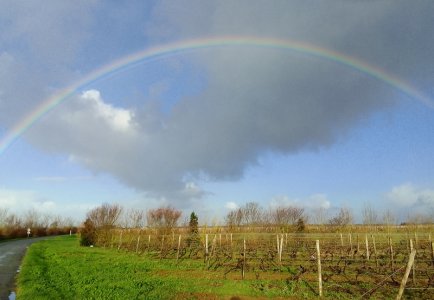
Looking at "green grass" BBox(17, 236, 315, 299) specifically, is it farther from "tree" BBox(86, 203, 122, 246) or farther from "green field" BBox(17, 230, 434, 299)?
"tree" BBox(86, 203, 122, 246)

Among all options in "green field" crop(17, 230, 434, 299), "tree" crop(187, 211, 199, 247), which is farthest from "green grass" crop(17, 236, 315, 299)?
"tree" crop(187, 211, 199, 247)

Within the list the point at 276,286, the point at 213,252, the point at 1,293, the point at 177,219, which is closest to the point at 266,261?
the point at 213,252

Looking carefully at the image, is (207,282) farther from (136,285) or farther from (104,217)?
(104,217)

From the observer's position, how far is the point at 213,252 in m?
26.4

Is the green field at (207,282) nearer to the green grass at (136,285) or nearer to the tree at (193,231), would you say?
the green grass at (136,285)

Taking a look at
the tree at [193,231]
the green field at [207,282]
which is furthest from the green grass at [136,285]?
the tree at [193,231]

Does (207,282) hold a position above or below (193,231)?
below

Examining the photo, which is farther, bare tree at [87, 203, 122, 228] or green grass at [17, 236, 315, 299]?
bare tree at [87, 203, 122, 228]

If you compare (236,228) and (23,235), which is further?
(23,235)

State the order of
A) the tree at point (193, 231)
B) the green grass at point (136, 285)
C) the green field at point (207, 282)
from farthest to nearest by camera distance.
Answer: the tree at point (193, 231) → the green field at point (207, 282) → the green grass at point (136, 285)

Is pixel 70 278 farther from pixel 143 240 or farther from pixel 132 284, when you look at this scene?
pixel 143 240

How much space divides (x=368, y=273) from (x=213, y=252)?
11.0 metres

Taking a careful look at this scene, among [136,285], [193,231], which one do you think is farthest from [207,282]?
[193,231]

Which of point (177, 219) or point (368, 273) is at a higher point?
point (177, 219)
